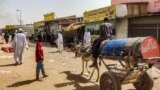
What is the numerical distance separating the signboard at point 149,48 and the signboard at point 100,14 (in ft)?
55.5

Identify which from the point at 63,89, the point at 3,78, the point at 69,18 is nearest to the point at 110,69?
the point at 63,89

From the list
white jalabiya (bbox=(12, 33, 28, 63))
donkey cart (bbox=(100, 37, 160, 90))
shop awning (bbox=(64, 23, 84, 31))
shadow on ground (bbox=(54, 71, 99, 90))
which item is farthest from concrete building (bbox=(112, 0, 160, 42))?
donkey cart (bbox=(100, 37, 160, 90))

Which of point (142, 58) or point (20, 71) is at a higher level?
point (142, 58)

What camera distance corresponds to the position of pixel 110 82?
30.5 ft

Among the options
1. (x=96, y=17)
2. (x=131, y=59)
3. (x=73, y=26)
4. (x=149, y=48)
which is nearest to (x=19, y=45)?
(x=131, y=59)

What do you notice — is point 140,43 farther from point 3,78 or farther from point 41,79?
point 3,78

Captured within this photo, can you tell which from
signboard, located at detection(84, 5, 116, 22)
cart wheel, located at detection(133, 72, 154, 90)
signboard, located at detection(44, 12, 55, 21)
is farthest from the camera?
signboard, located at detection(44, 12, 55, 21)

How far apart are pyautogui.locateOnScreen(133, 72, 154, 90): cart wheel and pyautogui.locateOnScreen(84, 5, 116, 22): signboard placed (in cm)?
1610

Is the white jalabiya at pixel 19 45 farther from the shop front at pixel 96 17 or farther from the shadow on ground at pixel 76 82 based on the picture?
the shop front at pixel 96 17

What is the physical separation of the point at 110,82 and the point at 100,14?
2045 centimetres

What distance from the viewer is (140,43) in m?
8.74

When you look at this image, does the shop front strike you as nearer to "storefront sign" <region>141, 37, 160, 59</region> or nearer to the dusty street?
the dusty street

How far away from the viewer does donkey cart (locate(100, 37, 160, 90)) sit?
8750mm

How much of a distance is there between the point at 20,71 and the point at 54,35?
97.5 feet
